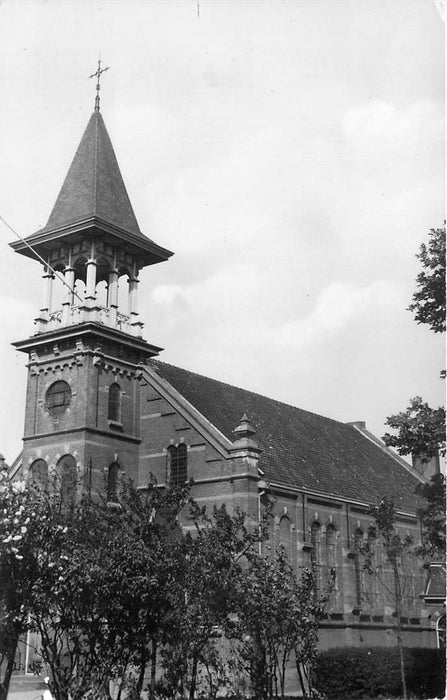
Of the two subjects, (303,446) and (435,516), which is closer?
(435,516)

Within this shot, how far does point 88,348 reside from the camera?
38.8m

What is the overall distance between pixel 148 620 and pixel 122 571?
4.96ft

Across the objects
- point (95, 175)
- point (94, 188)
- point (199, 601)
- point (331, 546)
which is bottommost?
point (199, 601)

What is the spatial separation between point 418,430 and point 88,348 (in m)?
18.1

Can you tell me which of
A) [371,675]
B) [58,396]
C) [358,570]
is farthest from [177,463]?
[358,570]

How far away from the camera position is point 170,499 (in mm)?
25719

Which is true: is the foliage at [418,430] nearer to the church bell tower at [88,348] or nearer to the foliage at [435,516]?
the foliage at [435,516]

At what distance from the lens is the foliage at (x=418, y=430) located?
82.0 ft

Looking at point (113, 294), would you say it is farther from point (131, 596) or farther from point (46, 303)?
point (131, 596)

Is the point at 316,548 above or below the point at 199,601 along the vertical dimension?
above

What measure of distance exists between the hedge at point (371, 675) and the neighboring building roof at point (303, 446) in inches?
377

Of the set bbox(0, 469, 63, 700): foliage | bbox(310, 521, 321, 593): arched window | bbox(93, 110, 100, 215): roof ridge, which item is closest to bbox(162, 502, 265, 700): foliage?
bbox(0, 469, 63, 700): foliage

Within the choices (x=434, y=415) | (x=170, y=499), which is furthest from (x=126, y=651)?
(x=434, y=415)

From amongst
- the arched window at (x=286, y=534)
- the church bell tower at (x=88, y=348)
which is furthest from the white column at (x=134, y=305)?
the arched window at (x=286, y=534)
